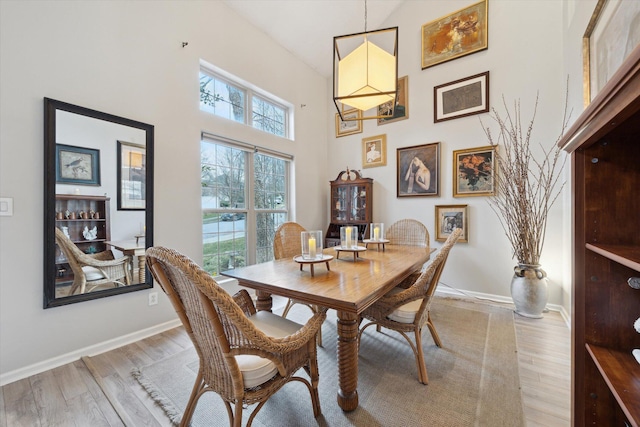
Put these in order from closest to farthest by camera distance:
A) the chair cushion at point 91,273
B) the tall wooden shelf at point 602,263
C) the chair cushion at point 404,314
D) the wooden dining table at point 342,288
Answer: the tall wooden shelf at point 602,263
the wooden dining table at point 342,288
the chair cushion at point 404,314
the chair cushion at point 91,273

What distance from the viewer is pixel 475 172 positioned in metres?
3.25

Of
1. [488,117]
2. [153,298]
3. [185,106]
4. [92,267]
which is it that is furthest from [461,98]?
[92,267]

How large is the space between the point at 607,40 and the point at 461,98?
5.89ft

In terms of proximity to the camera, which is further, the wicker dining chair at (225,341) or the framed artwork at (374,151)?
the framed artwork at (374,151)

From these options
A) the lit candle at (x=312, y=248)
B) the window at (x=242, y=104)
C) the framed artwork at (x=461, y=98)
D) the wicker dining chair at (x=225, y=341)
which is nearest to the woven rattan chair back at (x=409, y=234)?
the lit candle at (x=312, y=248)

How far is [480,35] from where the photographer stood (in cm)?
325

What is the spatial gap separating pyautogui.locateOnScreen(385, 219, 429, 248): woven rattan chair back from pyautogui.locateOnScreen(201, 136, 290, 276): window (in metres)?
1.76

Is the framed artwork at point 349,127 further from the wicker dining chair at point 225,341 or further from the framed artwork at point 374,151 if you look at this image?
the wicker dining chair at point 225,341

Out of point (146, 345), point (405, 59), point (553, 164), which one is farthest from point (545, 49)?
point (146, 345)

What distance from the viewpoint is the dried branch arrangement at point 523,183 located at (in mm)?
2654

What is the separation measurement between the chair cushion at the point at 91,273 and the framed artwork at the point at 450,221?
373cm

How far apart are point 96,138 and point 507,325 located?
13.2ft

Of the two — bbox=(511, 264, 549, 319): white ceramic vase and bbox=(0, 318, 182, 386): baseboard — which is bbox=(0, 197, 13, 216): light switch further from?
bbox=(511, 264, 549, 319): white ceramic vase

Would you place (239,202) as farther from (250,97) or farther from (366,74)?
(366,74)
